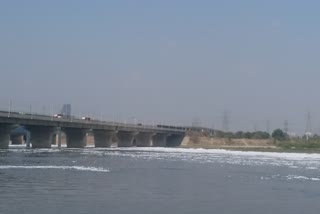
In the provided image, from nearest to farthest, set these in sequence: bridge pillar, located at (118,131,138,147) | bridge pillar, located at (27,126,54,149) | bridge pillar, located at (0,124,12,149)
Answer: bridge pillar, located at (0,124,12,149) < bridge pillar, located at (27,126,54,149) < bridge pillar, located at (118,131,138,147)

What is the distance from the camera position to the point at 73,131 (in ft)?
451

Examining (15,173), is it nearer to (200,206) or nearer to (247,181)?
(247,181)

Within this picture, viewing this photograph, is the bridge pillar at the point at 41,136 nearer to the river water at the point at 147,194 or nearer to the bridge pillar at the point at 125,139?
the bridge pillar at the point at 125,139

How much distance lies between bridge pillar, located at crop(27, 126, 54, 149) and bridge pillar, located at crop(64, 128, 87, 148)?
14715mm

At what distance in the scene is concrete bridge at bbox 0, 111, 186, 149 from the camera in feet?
343

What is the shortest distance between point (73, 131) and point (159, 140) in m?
61.0

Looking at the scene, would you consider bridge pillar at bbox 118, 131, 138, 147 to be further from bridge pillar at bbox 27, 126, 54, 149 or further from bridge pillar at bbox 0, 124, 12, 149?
bridge pillar at bbox 0, 124, 12, 149

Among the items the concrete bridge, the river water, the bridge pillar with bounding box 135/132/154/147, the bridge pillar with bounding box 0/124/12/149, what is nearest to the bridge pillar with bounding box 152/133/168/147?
the concrete bridge

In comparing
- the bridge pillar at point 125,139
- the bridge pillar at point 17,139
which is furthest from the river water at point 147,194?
the bridge pillar at point 17,139

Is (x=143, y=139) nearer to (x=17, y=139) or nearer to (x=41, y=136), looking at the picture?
(x=17, y=139)

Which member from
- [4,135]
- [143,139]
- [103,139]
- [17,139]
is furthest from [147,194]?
[17,139]

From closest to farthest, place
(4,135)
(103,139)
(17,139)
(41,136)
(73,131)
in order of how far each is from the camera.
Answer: (4,135), (41,136), (73,131), (103,139), (17,139)

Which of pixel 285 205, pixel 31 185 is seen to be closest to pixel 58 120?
pixel 31 185

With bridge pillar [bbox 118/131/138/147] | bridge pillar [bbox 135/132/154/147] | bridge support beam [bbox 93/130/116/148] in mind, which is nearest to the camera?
bridge support beam [bbox 93/130/116/148]
